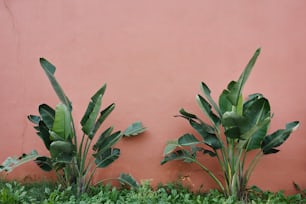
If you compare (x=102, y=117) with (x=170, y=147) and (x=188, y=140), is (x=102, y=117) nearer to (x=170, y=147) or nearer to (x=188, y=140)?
(x=170, y=147)

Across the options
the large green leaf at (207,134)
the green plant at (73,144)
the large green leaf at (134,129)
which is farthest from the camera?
the large green leaf at (134,129)

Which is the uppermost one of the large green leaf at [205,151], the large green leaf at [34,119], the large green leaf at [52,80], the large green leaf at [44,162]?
the large green leaf at [52,80]

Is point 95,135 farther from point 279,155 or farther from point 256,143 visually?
point 279,155

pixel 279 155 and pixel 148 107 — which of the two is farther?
pixel 148 107

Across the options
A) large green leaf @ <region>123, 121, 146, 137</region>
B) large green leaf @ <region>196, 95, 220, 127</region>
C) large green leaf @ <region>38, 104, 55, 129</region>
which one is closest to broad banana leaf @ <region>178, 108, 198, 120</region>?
large green leaf @ <region>196, 95, 220, 127</region>

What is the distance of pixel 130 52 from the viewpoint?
3227 millimetres

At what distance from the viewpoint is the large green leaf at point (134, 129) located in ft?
9.56

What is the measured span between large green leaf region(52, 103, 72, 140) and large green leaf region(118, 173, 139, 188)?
2.31ft

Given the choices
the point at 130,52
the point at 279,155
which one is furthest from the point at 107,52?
the point at 279,155

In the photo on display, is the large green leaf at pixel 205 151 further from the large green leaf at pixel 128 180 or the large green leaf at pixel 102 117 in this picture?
the large green leaf at pixel 102 117

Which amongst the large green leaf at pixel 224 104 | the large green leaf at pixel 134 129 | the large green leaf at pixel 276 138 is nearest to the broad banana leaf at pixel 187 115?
the large green leaf at pixel 224 104

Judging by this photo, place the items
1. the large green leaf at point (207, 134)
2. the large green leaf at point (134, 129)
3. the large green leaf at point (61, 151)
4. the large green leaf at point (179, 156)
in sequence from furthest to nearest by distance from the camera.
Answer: the large green leaf at point (134, 129), the large green leaf at point (179, 156), the large green leaf at point (207, 134), the large green leaf at point (61, 151)

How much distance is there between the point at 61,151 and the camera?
2.49m

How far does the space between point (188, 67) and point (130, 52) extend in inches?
25.7
